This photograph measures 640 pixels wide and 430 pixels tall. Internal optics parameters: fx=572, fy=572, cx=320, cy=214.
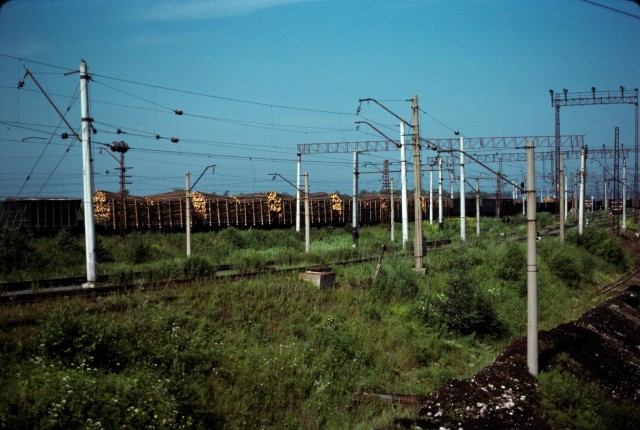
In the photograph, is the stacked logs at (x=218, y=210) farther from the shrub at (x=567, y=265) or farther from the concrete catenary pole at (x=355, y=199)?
the shrub at (x=567, y=265)

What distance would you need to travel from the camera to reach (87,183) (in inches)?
707

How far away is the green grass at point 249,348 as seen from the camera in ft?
29.8

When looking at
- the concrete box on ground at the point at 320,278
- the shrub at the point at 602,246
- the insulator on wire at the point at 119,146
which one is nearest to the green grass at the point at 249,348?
the concrete box on ground at the point at 320,278

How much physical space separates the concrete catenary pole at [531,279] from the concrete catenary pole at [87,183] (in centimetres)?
1255

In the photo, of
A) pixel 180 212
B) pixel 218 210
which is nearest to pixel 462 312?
pixel 180 212

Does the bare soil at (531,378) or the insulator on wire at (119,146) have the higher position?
the insulator on wire at (119,146)

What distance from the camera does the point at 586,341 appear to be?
48.2 ft

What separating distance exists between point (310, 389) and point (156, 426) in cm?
Result: 423

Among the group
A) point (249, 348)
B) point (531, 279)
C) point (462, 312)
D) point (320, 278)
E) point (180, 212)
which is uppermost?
point (180, 212)

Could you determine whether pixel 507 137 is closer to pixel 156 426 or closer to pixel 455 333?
pixel 455 333

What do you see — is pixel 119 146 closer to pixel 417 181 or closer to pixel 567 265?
pixel 417 181

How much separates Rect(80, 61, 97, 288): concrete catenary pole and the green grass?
2.38 metres

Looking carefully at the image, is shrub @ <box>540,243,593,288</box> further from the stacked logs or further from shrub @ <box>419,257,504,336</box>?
the stacked logs

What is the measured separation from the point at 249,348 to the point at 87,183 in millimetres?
8497
